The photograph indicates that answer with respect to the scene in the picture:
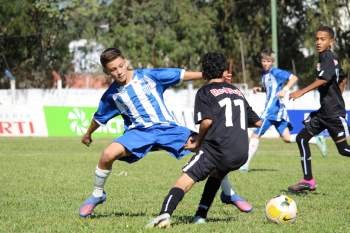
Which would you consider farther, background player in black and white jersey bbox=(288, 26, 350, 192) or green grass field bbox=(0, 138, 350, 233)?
background player in black and white jersey bbox=(288, 26, 350, 192)

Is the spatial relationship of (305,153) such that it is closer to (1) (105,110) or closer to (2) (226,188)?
(2) (226,188)

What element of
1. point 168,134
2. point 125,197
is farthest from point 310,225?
point 125,197

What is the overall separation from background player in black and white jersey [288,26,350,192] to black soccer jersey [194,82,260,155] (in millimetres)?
3045

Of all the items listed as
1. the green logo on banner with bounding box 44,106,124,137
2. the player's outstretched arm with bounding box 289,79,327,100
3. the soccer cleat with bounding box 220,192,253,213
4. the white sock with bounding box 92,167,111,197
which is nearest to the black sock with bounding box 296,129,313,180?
the player's outstretched arm with bounding box 289,79,327,100

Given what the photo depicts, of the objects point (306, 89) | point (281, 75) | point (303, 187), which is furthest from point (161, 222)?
point (281, 75)

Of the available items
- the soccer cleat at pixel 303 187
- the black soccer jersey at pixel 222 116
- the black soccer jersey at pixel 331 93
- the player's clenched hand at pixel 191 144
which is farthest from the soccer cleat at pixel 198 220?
the black soccer jersey at pixel 331 93

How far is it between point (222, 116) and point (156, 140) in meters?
0.87

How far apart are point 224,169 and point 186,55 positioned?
33066 mm

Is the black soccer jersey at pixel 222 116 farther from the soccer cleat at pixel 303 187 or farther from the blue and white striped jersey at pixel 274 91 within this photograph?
the blue and white striped jersey at pixel 274 91

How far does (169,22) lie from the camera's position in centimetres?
4106

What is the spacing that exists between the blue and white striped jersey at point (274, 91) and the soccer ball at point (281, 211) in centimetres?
633

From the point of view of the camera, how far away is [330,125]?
33.5 feet

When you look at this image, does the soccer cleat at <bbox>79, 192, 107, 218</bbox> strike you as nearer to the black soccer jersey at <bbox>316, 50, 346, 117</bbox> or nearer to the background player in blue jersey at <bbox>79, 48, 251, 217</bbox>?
the background player in blue jersey at <bbox>79, 48, 251, 217</bbox>

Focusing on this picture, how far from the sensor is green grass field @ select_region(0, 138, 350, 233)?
7.32 m
